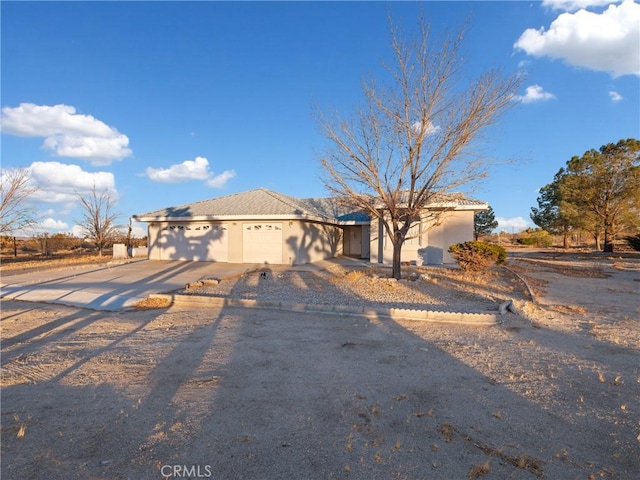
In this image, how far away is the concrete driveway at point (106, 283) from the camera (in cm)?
935

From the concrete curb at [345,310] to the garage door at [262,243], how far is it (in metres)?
9.03

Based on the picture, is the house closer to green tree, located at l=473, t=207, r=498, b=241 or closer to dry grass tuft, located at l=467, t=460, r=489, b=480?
dry grass tuft, located at l=467, t=460, r=489, b=480

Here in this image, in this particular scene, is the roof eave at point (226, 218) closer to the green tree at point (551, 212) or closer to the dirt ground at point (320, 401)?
the dirt ground at point (320, 401)

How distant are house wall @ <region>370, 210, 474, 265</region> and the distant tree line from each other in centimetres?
1676

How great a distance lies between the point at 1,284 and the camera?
468 inches

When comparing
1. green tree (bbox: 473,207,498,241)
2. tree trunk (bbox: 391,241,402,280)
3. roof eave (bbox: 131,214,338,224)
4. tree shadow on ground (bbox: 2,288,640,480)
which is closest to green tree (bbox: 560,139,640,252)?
green tree (bbox: 473,207,498,241)

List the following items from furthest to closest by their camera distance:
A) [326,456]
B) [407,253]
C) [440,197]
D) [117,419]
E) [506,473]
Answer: [407,253], [440,197], [117,419], [326,456], [506,473]

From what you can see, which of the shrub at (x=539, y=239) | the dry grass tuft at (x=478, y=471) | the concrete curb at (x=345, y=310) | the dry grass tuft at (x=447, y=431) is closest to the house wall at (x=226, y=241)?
the concrete curb at (x=345, y=310)

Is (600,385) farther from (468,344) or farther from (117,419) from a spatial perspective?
(117,419)

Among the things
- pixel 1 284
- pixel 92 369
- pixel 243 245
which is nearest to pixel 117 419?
pixel 92 369

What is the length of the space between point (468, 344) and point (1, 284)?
14.3m

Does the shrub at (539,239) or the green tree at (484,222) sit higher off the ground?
the green tree at (484,222)

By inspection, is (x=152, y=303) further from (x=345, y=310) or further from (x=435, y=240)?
(x=435, y=240)

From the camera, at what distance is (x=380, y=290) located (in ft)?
34.1
